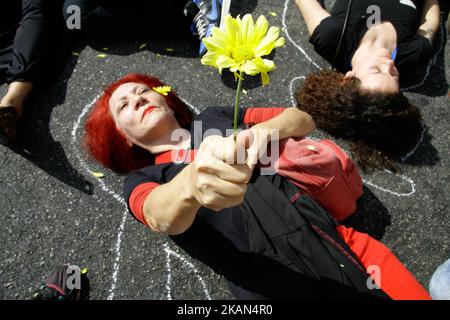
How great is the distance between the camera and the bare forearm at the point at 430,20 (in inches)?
126

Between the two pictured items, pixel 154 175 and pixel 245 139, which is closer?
pixel 245 139

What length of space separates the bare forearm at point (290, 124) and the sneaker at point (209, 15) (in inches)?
52.5

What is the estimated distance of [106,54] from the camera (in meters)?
3.20

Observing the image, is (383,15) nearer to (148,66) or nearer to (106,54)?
(148,66)

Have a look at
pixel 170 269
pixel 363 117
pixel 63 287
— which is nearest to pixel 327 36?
pixel 363 117

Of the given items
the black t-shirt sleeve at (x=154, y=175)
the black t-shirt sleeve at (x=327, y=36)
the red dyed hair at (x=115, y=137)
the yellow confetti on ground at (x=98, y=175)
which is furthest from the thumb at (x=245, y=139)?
the black t-shirt sleeve at (x=327, y=36)

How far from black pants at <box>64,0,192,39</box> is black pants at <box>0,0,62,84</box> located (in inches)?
6.9

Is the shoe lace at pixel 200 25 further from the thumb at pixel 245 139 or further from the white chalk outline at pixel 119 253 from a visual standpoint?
the thumb at pixel 245 139

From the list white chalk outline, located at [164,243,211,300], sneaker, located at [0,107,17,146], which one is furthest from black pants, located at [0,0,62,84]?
white chalk outline, located at [164,243,211,300]

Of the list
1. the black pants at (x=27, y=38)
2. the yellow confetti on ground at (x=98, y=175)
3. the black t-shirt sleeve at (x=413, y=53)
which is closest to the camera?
the yellow confetti on ground at (x=98, y=175)

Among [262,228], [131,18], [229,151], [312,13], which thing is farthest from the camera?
[312,13]

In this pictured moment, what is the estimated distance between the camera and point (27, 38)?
2.86m

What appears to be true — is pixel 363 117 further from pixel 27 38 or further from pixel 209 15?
pixel 27 38

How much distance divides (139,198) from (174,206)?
49cm
